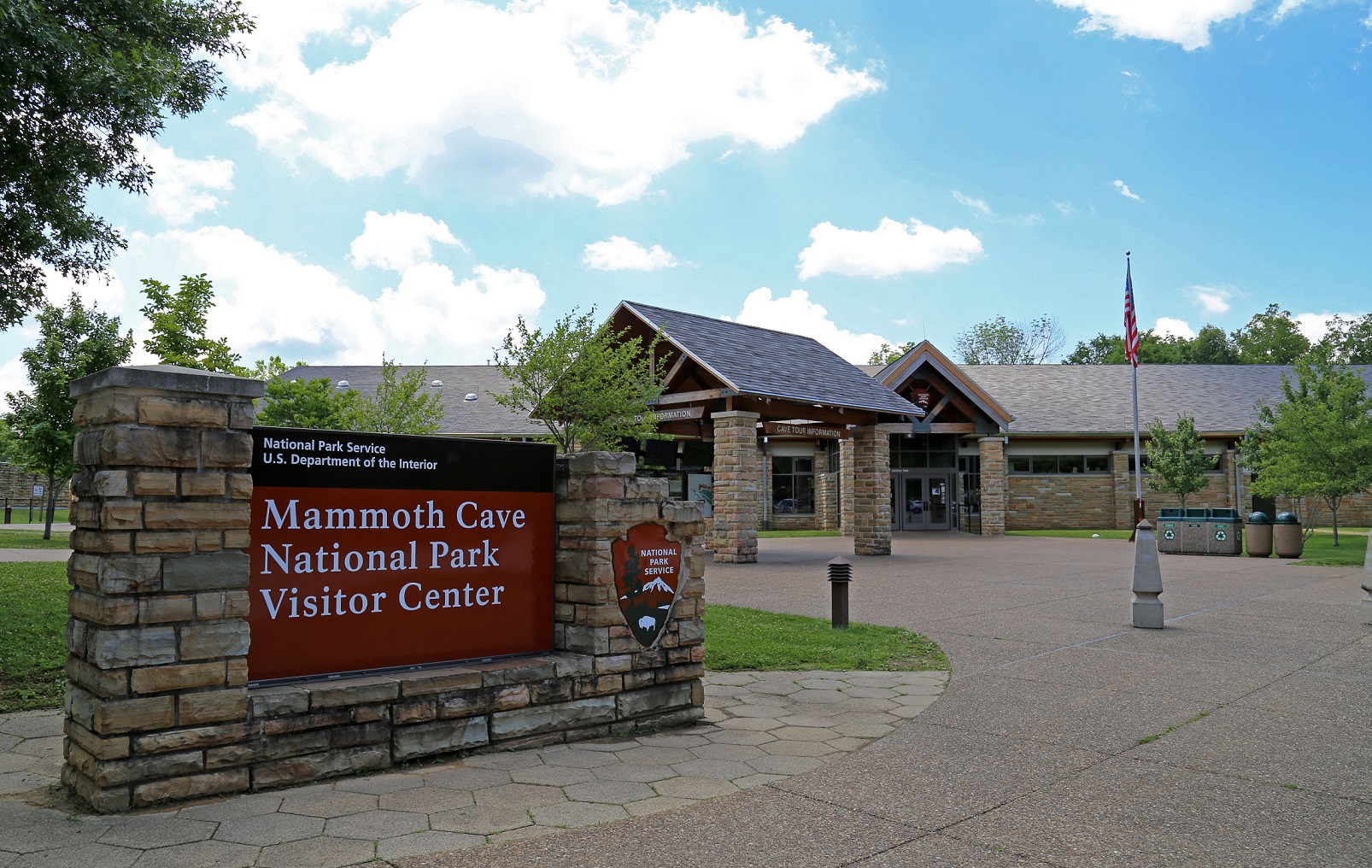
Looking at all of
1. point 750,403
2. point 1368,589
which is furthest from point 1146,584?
point 750,403

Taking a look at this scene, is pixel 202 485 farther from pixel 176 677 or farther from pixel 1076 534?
pixel 1076 534

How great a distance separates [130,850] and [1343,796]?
5.37m

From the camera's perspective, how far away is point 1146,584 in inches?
385

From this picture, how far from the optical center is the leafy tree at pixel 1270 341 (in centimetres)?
6625

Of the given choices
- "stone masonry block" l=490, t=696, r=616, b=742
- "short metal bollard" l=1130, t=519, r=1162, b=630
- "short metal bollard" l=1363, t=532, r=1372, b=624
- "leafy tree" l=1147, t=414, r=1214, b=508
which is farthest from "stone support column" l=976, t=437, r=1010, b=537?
"stone masonry block" l=490, t=696, r=616, b=742

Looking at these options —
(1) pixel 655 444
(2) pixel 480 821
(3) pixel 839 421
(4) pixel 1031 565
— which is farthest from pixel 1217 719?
(1) pixel 655 444

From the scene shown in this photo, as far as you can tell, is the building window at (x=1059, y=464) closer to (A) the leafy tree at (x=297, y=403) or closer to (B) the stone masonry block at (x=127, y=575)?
(A) the leafy tree at (x=297, y=403)

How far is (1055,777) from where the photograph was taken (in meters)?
4.70

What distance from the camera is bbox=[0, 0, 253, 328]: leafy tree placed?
24.7 feet

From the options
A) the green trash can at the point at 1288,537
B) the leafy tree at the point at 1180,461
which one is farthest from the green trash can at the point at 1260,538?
the leafy tree at the point at 1180,461

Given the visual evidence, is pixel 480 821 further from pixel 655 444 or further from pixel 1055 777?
pixel 655 444

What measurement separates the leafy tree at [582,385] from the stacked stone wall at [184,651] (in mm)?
12201

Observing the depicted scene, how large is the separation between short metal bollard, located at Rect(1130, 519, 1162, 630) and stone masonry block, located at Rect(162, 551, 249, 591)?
28.4ft

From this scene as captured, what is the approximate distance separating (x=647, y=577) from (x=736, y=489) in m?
13.1
